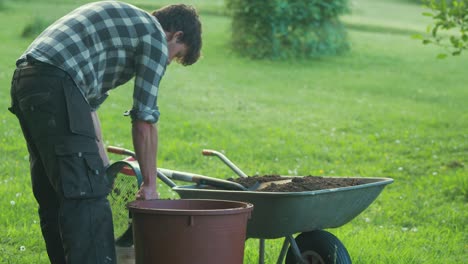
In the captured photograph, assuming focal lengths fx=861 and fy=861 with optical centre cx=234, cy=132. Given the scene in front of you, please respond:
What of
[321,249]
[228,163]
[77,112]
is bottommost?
→ [321,249]

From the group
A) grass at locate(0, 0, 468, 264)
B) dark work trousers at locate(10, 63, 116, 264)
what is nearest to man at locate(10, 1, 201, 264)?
dark work trousers at locate(10, 63, 116, 264)

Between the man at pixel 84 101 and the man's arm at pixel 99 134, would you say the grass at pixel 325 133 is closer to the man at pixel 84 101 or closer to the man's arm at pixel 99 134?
the man's arm at pixel 99 134

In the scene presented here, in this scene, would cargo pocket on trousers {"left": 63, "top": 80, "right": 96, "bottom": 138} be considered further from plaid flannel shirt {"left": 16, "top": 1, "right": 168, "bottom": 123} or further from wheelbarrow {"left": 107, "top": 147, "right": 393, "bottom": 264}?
wheelbarrow {"left": 107, "top": 147, "right": 393, "bottom": 264}

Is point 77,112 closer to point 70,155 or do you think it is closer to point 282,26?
point 70,155

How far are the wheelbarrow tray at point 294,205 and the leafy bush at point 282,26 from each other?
15.7m

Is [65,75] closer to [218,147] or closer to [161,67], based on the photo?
[161,67]

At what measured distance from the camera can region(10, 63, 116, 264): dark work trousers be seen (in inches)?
154

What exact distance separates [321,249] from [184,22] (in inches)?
54.8

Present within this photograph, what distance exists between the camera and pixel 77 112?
3949 millimetres

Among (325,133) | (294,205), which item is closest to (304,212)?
(294,205)

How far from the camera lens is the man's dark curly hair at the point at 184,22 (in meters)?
4.34

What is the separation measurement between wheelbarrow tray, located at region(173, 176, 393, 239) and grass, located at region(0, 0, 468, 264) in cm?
114

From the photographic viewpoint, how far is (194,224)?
3.73m

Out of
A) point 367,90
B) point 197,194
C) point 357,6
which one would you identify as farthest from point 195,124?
point 357,6
